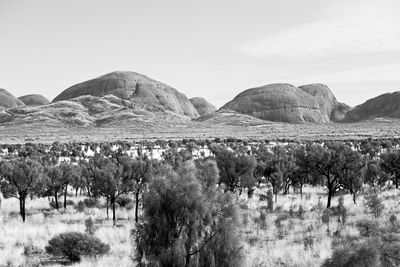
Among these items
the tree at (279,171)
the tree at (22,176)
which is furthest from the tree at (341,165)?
the tree at (22,176)

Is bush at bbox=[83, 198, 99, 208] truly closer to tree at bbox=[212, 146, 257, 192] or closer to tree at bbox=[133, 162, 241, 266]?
tree at bbox=[212, 146, 257, 192]

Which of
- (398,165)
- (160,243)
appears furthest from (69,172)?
(398,165)

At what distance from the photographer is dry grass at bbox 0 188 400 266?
1733 cm

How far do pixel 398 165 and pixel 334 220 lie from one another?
18893mm

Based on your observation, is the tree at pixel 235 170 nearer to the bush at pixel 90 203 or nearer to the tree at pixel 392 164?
the bush at pixel 90 203

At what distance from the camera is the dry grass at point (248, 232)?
17.3m

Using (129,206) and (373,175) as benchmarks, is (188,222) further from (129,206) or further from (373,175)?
(373,175)

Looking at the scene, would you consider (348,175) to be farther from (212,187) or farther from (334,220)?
(212,187)

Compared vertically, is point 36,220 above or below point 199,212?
below

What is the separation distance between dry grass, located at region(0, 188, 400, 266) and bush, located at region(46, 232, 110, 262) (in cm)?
57

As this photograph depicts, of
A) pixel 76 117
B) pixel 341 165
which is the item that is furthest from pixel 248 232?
pixel 76 117

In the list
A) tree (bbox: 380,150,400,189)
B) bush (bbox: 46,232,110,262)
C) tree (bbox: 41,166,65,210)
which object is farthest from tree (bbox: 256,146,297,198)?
bush (bbox: 46,232,110,262)

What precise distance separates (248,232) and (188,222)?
34.5 ft

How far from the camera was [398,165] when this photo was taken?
1564 inches
